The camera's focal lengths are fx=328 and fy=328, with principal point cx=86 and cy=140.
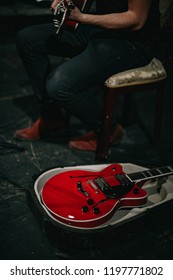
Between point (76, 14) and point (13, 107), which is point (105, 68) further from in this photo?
point (13, 107)

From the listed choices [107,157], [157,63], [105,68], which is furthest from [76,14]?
[107,157]

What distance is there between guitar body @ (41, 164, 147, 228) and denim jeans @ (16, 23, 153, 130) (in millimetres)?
540

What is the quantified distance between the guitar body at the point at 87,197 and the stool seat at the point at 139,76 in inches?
22.7

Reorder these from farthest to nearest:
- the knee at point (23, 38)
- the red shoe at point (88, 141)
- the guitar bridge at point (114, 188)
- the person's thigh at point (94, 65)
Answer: the red shoe at point (88, 141), the knee at point (23, 38), the person's thigh at point (94, 65), the guitar bridge at point (114, 188)

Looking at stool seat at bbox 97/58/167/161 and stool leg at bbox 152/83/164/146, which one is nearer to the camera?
stool seat at bbox 97/58/167/161

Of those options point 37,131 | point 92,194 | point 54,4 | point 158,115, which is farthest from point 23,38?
point 92,194

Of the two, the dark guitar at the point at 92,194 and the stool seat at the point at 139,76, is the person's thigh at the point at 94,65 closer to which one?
the stool seat at the point at 139,76

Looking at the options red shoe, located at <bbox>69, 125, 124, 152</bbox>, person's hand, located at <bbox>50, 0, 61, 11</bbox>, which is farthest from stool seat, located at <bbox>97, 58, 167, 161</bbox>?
person's hand, located at <bbox>50, 0, 61, 11</bbox>

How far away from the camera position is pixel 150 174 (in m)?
1.76

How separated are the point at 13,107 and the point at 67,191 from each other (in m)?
1.43

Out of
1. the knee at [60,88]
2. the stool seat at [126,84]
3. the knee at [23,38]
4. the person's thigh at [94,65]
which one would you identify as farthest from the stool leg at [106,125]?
the knee at [23,38]

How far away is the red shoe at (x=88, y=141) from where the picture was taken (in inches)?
92.8

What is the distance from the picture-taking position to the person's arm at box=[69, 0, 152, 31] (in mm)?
1796

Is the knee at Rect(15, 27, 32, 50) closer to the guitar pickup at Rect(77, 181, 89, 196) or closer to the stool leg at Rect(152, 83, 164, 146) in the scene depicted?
the stool leg at Rect(152, 83, 164, 146)
